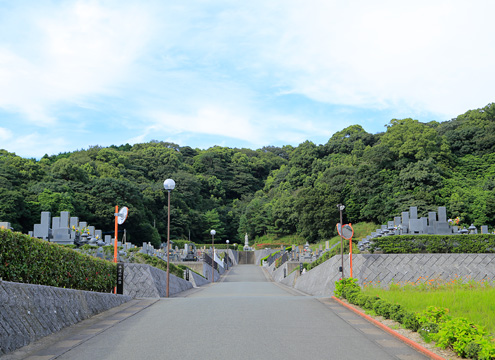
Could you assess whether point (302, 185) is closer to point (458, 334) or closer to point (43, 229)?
point (43, 229)

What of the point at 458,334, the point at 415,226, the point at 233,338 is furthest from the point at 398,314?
the point at 415,226

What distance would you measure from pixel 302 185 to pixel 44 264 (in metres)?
65.0

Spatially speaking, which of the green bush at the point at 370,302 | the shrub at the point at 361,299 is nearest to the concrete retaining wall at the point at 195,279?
the shrub at the point at 361,299

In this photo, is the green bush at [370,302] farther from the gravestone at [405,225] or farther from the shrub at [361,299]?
the gravestone at [405,225]

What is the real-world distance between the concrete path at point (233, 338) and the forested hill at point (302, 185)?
39.2 meters

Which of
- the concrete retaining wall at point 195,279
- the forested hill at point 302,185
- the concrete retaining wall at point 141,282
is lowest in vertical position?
the concrete retaining wall at point 195,279

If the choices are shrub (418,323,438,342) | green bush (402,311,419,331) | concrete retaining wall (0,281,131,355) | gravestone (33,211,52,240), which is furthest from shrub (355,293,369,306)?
gravestone (33,211,52,240)

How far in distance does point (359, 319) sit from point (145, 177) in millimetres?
75785

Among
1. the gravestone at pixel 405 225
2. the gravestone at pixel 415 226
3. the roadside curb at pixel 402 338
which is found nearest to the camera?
the roadside curb at pixel 402 338

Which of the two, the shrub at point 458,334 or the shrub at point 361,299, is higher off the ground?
the shrub at point 458,334

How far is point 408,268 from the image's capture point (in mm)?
18391

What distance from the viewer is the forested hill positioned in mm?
47562

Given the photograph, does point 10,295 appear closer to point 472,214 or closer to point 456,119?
point 472,214

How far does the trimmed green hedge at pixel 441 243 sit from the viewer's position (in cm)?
1892
